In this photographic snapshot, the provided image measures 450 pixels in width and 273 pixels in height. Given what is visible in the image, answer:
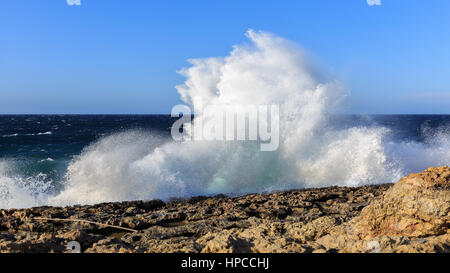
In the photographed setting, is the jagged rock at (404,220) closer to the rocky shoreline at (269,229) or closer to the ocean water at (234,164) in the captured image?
the rocky shoreline at (269,229)

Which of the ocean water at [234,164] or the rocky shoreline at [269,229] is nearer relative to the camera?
the rocky shoreline at [269,229]

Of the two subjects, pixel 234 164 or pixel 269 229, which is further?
pixel 234 164

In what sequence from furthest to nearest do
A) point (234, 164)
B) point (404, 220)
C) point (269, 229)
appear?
point (234, 164) < point (269, 229) < point (404, 220)

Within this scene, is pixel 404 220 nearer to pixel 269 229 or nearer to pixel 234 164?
pixel 269 229

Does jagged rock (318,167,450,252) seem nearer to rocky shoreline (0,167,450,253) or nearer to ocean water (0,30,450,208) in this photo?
rocky shoreline (0,167,450,253)

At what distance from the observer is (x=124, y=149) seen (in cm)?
1224

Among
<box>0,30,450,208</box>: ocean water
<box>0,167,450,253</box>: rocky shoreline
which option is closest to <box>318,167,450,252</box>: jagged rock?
<box>0,167,450,253</box>: rocky shoreline

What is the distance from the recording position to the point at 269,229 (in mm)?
4297

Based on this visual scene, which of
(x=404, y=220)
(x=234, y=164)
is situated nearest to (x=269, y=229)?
(x=404, y=220)

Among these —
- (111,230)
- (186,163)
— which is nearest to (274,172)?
(186,163)

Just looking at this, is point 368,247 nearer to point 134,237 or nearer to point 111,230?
point 134,237

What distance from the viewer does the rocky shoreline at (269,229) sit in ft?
11.2

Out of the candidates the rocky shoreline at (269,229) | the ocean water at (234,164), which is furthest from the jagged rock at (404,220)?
the ocean water at (234,164)

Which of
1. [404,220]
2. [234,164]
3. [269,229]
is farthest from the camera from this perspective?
[234,164]
